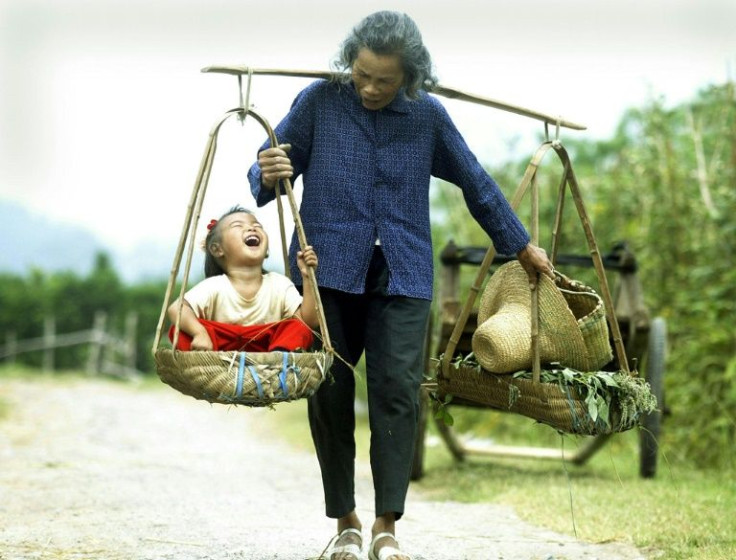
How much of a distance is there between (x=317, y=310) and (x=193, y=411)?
30.2ft

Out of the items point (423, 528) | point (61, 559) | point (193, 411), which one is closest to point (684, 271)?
point (423, 528)

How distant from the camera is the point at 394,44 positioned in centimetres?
328

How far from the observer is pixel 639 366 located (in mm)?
5676

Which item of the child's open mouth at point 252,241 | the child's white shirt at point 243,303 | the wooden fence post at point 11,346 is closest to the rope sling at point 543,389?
the child's white shirt at point 243,303

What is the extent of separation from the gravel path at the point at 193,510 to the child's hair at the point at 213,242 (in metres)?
0.98

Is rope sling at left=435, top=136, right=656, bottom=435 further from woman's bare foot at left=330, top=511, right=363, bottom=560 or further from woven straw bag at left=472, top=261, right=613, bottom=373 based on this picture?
woman's bare foot at left=330, top=511, right=363, bottom=560

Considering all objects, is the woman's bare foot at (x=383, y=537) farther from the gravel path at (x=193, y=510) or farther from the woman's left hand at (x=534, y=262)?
the woman's left hand at (x=534, y=262)

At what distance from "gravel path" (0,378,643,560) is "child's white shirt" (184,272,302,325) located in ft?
2.72

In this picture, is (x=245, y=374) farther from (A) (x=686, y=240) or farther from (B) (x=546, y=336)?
(A) (x=686, y=240)

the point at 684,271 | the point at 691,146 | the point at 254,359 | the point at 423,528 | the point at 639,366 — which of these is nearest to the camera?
the point at 254,359

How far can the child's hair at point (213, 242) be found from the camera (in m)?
3.61

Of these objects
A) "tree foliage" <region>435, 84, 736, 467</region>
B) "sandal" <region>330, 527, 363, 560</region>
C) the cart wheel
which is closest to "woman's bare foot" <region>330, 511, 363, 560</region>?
"sandal" <region>330, 527, 363, 560</region>

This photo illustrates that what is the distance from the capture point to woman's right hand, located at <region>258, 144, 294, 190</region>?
11.0ft

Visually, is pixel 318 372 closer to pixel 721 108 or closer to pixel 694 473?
pixel 694 473
